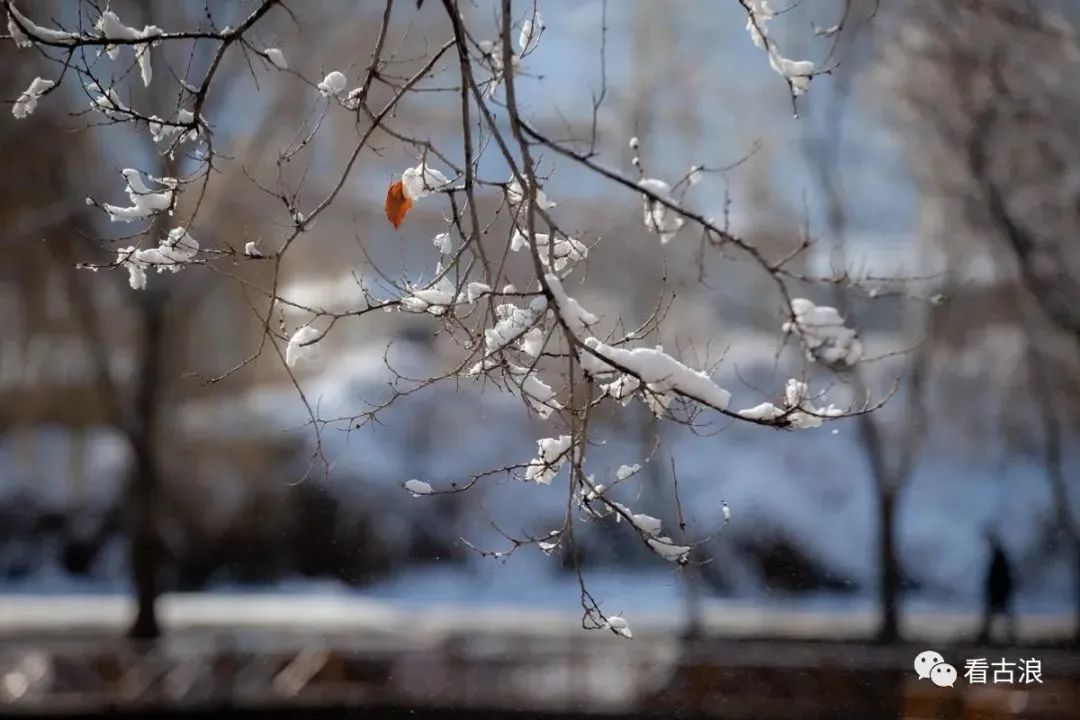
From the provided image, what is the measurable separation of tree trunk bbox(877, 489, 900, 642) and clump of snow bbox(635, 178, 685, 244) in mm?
2652

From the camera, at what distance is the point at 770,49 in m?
1.61

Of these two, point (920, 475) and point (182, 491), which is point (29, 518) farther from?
point (920, 475)

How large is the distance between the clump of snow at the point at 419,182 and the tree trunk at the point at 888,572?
2.74 meters

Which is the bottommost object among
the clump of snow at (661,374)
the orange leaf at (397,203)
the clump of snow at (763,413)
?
the clump of snow at (763,413)

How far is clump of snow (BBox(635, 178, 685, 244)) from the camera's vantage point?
4.66 feet

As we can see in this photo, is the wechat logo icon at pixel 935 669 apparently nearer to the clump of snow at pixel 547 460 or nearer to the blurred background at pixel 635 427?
the blurred background at pixel 635 427

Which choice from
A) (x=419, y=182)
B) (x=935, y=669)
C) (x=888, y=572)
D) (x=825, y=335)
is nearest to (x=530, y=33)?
(x=419, y=182)

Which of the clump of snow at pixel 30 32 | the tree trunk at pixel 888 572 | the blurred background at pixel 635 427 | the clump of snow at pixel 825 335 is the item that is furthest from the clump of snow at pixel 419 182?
the tree trunk at pixel 888 572

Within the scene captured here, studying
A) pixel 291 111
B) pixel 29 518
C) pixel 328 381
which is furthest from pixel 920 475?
pixel 29 518

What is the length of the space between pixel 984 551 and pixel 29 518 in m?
4.00

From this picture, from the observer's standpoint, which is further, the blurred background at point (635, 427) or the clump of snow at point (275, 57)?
the blurred background at point (635, 427)

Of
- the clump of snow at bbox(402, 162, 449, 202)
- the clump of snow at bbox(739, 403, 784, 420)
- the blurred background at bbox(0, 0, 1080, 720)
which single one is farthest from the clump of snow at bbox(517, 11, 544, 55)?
the blurred background at bbox(0, 0, 1080, 720)

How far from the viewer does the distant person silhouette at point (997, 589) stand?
12.0 ft

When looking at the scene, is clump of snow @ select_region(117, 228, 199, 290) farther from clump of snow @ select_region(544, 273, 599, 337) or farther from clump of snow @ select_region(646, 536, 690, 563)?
clump of snow @ select_region(646, 536, 690, 563)
